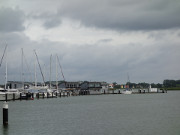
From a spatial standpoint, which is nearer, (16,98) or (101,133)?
(101,133)

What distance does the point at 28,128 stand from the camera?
41.4 meters

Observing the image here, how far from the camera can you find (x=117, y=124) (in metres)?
43.6

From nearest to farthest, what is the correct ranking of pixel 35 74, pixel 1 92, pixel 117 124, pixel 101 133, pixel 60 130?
pixel 101 133
pixel 60 130
pixel 117 124
pixel 1 92
pixel 35 74

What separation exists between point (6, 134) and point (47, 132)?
183 inches

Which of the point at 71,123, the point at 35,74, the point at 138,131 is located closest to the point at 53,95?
the point at 35,74

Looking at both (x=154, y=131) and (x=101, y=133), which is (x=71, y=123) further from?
(x=154, y=131)

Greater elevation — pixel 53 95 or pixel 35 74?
pixel 35 74

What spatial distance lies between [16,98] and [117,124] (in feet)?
236

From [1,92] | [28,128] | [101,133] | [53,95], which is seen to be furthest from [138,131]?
[53,95]

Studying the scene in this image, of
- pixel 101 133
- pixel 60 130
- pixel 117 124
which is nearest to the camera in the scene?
pixel 101 133

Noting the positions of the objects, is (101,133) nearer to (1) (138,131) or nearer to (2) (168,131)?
(1) (138,131)

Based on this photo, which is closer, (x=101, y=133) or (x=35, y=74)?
(x=101, y=133)

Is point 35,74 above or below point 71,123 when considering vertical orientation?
above

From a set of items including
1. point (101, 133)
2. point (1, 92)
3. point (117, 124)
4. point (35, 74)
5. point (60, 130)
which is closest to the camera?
point (101, 133)
